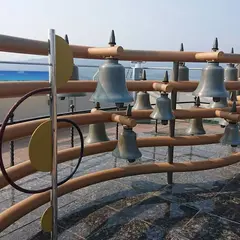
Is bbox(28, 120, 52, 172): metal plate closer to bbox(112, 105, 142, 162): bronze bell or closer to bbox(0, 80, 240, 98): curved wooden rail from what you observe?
bbox(0, 80, 240, 98): curved wooden rail

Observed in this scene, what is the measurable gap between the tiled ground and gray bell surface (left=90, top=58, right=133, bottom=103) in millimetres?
1229

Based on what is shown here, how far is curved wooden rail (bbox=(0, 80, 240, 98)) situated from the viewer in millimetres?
2271

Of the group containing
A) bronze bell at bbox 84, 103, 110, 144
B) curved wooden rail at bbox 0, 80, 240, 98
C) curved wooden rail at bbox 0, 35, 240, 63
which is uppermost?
curved wooden rail at bbox 0, 35, 240, 63

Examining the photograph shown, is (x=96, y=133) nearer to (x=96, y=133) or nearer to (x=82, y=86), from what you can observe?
(x=96, y=133)

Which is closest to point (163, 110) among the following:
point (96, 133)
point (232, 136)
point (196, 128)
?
point (232, 136)

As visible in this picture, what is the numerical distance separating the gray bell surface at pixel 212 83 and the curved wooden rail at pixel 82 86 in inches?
12.5

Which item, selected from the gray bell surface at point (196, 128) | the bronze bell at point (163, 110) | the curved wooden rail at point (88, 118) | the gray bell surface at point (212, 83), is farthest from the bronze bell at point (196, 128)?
the gray bell surface at point (212, 83)

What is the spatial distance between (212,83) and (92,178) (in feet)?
5.20

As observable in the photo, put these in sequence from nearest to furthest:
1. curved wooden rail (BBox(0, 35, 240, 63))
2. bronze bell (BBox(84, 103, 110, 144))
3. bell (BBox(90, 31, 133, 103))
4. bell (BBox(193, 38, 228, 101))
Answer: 1. curved wooden rail (BBox(0, 35, 240, 63))
2. bell (BBox(90, 31, 133, 103))
3. bell (BBox(193, 38, 228, 101))
4. bronze bell (BBox(84, 103, 110, 144))

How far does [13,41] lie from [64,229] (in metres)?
1.72

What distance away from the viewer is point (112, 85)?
8.21 feet

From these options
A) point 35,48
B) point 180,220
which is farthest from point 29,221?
point 35,48

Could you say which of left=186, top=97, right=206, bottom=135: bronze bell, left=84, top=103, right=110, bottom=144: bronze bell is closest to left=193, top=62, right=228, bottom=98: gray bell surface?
left=84, top=103, right=110, bottom=144: bronze bell

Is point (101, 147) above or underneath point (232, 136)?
underneath
